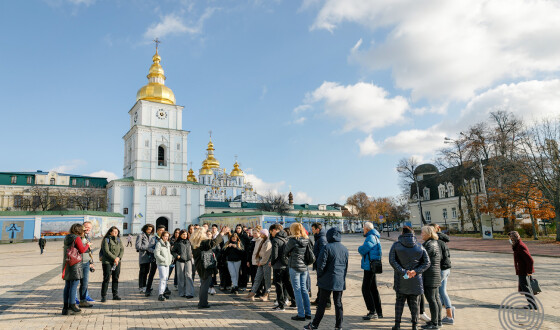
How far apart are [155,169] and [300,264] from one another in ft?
171

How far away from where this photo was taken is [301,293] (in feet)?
22.6

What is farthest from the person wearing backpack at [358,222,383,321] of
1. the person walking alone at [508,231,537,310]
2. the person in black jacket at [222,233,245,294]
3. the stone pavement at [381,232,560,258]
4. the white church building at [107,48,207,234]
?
the white church building at [107,48,207,234]

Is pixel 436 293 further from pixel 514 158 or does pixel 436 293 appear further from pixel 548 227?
pixel 548 227

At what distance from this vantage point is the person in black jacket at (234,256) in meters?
9.40

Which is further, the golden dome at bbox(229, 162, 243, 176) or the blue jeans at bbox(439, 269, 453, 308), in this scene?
the golden dome at bbox(229, 162, 243, 176)

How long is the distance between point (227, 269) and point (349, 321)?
14.9 ft

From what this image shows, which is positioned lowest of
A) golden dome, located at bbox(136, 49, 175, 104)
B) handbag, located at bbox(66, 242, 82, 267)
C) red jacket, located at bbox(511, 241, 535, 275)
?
red jacket, located at bbox(511, 241, 535, 275)

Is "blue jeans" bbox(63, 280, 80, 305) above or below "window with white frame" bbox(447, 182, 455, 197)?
below

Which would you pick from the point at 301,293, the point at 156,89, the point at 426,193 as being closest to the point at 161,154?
the point at 156,89

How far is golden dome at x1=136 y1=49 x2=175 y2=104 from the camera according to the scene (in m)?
56.8

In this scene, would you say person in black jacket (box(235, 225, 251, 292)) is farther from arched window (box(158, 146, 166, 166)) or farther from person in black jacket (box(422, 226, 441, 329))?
arched window (box(158, 146, 166, 166))

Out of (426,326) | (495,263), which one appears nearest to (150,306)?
(426,326)

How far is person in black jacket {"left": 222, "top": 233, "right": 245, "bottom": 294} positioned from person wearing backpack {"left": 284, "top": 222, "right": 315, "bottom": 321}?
2.65 meters

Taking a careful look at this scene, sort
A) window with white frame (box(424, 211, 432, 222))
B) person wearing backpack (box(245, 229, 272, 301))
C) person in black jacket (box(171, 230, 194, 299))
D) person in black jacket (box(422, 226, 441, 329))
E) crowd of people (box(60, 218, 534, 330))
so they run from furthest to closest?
window with white frame (box(424, 211, 432, 222)), person in black jacket (box(171, 230, 194, 299)), person wearing backpack (box(245, 229, 272, 301)), person in black jacket (box(422, 226, 441, 329)), crowd of people (box(60, 218, 534, 330))
